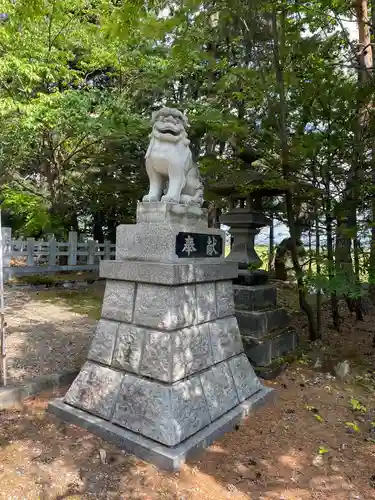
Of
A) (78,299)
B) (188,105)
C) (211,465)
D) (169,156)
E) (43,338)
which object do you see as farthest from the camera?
(78,299)

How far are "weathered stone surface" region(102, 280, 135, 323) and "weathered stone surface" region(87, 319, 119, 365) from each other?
0.08 metres

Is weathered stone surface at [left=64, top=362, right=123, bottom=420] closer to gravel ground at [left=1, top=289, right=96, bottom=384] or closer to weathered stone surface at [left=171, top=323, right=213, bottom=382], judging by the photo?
weathered stone surface at [left=171, top=323, right=213, bottom=382]

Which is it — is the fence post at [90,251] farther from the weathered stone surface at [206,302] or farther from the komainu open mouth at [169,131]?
the komainu open mouth at [169,131]

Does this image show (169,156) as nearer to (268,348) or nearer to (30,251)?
(268,348)

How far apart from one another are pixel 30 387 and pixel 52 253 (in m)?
9.71

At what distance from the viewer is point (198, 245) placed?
3641 mm

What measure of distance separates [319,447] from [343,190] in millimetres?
4060

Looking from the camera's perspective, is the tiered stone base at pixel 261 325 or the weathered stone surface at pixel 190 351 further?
the tiered stone base at pixel 261 325

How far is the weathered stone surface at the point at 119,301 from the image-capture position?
3.44m

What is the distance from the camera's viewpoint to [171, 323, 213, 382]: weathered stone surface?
10.4 ft

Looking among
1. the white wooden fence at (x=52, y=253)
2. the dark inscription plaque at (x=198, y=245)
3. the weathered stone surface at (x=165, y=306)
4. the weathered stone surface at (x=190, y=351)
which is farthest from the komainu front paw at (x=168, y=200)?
the white wooden fence at (x=52, y=253)

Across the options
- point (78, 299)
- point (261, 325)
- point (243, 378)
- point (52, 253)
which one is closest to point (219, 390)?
point (243, 378)

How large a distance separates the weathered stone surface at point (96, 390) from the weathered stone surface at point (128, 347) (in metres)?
0.13

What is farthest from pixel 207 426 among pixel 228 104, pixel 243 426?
pixel 228 104
